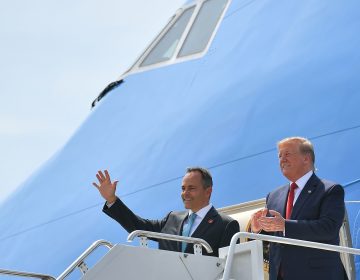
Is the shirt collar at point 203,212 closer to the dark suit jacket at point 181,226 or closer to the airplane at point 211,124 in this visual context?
the dark suit jacket at point 181,226

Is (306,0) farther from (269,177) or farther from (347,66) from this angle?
(269,177)

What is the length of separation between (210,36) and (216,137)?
240 cm

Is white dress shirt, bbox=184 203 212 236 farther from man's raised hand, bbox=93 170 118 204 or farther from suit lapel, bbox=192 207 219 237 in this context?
man's raised hand, bbox=93 170 118 204

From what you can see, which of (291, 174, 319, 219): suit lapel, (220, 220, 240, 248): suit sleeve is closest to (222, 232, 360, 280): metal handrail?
(291, 174, 319, 219): suit lapel

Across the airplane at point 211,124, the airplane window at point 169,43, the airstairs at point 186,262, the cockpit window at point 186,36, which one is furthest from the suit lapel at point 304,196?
the airplane window at point 169,43

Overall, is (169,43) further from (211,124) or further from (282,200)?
(282,200)

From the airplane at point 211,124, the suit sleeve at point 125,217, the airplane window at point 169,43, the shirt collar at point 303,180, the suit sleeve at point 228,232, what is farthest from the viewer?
the airplane window at point 169,43

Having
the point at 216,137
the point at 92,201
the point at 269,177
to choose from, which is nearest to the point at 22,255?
the point at 92,201

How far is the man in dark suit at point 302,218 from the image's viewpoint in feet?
17.9

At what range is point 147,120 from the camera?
32.4 ft

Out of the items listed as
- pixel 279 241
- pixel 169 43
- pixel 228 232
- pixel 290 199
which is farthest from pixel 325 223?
pixel 169 43

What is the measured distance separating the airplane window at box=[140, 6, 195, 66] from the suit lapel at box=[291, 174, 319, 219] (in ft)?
18.0

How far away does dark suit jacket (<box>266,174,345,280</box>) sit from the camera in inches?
215

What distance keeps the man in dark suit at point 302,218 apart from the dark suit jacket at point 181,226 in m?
0.38
